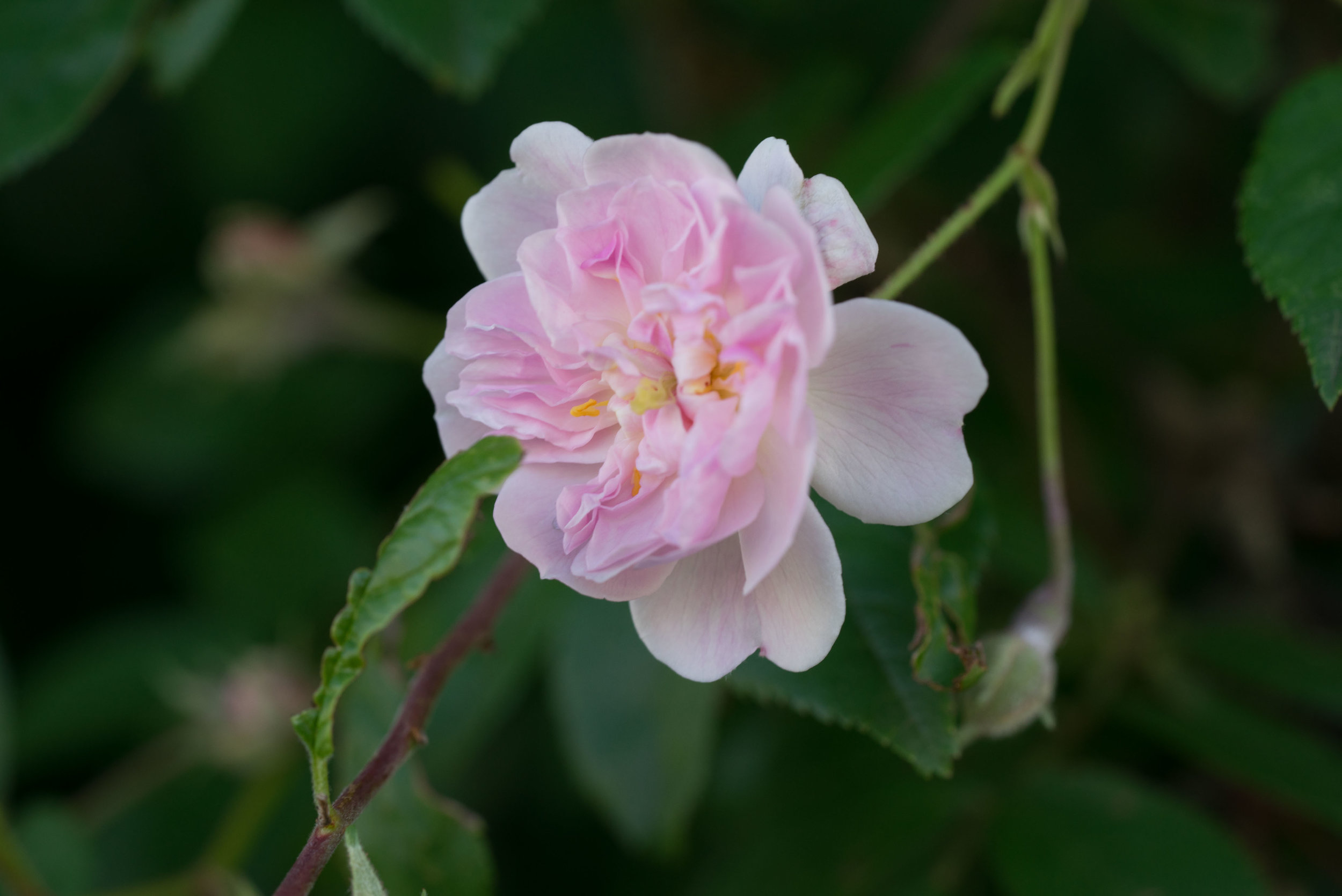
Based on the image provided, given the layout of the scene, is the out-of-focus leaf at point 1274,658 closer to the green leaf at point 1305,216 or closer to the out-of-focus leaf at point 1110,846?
the out-of-focus leaf at point 1110,846

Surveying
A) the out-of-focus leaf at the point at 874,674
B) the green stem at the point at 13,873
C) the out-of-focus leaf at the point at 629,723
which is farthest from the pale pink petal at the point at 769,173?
the green stem at the point at 13,873

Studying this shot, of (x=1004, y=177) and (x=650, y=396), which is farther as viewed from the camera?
(x=1004, y=177)

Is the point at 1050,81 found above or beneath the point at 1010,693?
above

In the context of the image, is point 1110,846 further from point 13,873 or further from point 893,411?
point 13,873

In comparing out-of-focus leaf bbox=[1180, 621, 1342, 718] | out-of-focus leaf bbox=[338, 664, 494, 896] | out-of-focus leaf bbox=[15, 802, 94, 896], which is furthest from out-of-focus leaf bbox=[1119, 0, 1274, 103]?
out-of-focus leaf bbox=[15, 802, 94, 896]

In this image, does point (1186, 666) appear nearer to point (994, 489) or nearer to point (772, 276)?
point (994, 489)

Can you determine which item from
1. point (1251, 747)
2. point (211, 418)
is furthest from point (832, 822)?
point (211, 418)
